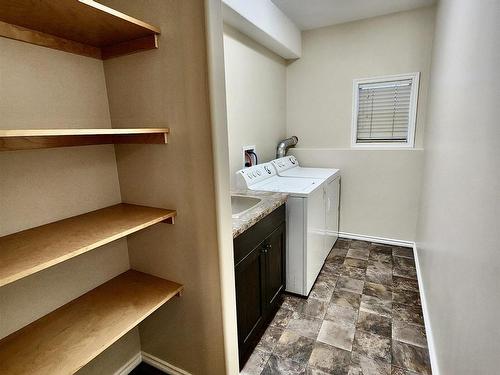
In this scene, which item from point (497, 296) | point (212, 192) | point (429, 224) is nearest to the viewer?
point (497, 296)

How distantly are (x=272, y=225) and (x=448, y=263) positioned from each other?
101cm

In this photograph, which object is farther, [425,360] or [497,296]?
[425,360]

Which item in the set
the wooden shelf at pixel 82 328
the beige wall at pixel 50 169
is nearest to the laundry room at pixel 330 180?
the wooden shelf at pixel 82 328

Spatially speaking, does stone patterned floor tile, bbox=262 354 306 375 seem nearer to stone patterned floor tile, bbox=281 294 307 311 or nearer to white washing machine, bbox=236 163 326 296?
stone patterned floor tile, bbox=281 294 307 311

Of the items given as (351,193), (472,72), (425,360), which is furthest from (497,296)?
(351,193)

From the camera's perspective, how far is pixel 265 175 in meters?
2.62

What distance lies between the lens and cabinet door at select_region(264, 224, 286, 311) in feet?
6.15

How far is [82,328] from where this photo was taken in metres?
1.10

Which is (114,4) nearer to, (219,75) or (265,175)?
(219,75)

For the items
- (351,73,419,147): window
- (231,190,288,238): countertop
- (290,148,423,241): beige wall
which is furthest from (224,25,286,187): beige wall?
(351,73,419,147): window

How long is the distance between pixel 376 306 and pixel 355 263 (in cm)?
70

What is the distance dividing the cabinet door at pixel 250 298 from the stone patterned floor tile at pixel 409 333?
36.2 inches

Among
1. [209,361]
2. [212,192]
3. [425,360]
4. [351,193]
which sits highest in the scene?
[212,192]

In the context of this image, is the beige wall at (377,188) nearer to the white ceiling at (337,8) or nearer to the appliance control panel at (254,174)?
the appliance control panel at (254,174)
